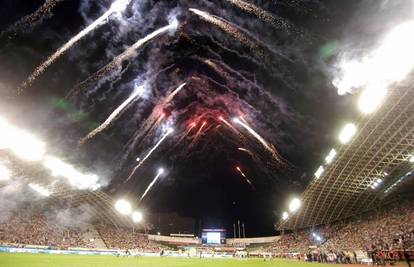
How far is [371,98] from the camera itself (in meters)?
28.7

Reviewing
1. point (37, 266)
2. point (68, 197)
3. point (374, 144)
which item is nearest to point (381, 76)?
point (374, 144)

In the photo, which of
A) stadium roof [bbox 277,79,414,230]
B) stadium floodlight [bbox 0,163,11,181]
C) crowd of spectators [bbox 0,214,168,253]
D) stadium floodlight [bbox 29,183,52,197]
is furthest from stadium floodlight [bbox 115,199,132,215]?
stadium roof [bbox 277,79,414,230]

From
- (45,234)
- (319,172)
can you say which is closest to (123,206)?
(45,234)

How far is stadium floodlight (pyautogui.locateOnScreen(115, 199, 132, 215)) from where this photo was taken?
70.8m

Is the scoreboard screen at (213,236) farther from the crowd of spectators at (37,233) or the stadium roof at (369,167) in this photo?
the crowd of spectators at (37,233)

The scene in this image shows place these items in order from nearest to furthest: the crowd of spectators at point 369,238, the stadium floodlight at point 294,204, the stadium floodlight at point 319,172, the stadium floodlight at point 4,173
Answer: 1. the crowd of spectators at point 369,238
2. the stadium floodlight at point 4,173
3. the stadium floodlight at point 319,172
4. the stadium floodlight at point 294,204

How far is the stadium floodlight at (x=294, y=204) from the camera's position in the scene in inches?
2529

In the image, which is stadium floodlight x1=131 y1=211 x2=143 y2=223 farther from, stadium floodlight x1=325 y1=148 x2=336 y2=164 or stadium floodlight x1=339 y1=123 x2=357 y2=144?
stadium floodlight x1=339 y1=123 x2=357 y2=144

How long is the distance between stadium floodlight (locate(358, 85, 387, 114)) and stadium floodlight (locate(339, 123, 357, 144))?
4.11m

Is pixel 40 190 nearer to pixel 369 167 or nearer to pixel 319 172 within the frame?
pixel 319 172

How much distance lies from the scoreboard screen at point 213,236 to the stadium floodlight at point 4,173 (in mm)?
57623

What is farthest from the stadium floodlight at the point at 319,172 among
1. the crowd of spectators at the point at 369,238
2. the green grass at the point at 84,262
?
the green grass at the point at 84,262

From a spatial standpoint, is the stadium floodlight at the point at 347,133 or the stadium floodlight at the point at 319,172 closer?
the stadium floodlight at the point at 347,133

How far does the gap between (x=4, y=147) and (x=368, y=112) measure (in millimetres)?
39551
